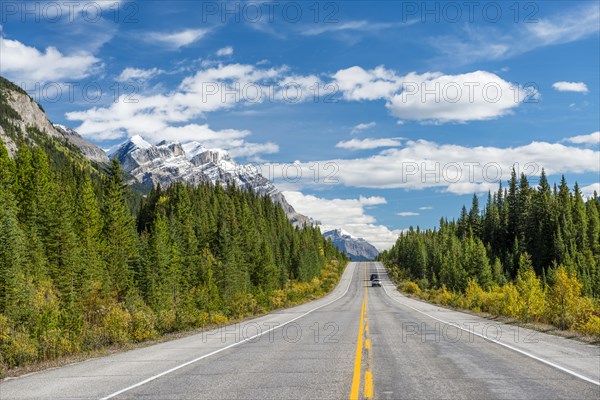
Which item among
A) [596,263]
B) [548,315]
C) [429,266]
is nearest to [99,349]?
[548,315]

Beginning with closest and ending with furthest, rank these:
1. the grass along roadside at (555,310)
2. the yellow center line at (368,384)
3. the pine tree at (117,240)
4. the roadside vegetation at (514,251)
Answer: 1. the yellow center line at (368,384)
2. the grass along roadside at (555,310)
3. the pine tree at (117,240)
4. the roadside vegetation at (514,251)

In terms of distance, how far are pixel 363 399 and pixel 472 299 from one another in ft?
121

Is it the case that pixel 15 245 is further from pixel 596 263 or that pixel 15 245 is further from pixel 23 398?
pixel 596 263

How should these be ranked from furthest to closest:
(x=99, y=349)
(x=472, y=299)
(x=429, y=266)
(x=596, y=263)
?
(x=429, y=266) → (x=596, y=263) → (x=472, y=299) → (x=99, y=349)

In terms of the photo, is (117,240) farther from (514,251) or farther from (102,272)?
(514,251)

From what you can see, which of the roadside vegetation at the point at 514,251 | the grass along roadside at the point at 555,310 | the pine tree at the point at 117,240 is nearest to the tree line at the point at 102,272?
the pine tree at the point at 117,240

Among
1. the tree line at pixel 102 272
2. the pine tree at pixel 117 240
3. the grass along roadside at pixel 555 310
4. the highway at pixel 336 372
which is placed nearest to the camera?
the highway at pixel 336 372

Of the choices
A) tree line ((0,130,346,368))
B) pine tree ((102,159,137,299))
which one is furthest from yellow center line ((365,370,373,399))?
pine tree ((102,159,137,299))

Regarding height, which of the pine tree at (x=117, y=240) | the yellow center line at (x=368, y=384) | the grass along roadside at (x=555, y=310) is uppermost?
the pine tree at (x=117, y=240)

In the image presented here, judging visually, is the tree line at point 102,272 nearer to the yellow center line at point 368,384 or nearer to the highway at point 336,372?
the highway at point 336,372

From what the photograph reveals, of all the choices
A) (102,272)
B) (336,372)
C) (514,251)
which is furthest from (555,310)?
(514,251)

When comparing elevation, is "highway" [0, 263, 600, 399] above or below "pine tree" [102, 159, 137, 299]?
below

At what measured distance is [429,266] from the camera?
120 m

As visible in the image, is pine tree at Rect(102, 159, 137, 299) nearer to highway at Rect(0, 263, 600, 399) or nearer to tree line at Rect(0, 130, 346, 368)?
tree line at Rect(0, 130, 346, 368)
